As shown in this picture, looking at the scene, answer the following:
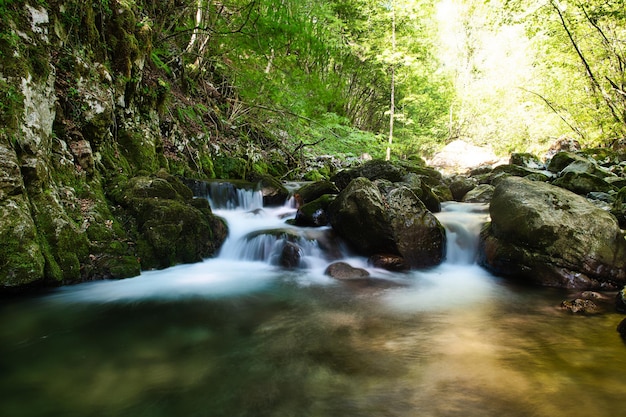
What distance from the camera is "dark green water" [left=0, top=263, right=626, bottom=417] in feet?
7.93

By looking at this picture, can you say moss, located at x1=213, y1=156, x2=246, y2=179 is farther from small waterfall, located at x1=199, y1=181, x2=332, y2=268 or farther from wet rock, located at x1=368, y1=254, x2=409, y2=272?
wet rock, located at x1=368, y1=254, x2=409, y2=272

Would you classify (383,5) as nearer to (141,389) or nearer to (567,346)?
(567,346)

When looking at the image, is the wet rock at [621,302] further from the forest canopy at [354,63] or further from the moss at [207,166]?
the moss at [207,166]

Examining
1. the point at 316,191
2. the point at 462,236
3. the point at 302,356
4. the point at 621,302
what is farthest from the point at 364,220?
the point at 621,302

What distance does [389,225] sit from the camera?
20.5 ft

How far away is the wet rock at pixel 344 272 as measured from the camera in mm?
5789

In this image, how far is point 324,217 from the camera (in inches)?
301

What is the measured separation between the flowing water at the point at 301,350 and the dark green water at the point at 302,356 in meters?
0.01

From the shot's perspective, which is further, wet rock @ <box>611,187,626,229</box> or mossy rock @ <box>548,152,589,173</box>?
mossy rock @ <box>548,152,589,173</box>

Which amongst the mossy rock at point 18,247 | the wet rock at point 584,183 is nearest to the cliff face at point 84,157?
the mossy rock at point 18,247

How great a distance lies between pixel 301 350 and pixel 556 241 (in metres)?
4.48

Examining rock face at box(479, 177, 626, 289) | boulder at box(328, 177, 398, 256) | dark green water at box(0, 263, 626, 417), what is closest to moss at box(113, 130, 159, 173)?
dark green water at box(0, 263, 626, 417)

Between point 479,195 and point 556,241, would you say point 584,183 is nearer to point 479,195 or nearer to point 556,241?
point 479,195

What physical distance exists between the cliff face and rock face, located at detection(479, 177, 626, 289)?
206 inches
